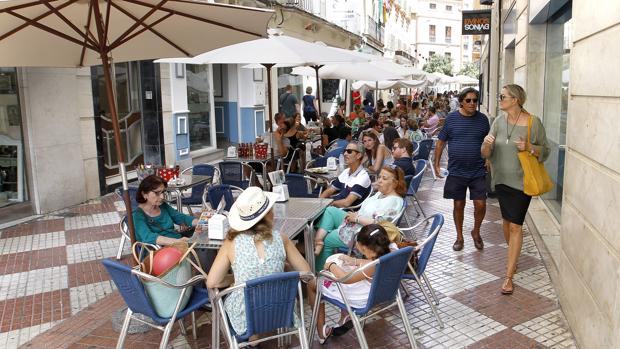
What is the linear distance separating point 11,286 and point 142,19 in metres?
3.00

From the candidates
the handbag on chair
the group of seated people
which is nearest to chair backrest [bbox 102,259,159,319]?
the group of seated people

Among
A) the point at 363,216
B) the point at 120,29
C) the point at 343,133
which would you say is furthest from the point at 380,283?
the point at 343,133

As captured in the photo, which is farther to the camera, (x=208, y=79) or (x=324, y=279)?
(x=208, y=79)

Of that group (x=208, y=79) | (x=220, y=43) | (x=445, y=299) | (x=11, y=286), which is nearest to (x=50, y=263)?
(x=11, y=286)

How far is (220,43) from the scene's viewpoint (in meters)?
4.38

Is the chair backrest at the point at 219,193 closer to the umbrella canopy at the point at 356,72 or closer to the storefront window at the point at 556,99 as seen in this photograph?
the storefront window at the point at 556,99

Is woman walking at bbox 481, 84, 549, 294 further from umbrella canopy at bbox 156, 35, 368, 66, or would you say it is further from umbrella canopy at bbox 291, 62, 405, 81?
umbrella canopy at bbox 291, 62, 405, 81

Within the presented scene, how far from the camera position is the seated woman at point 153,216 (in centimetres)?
414

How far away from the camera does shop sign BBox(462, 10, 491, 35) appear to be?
16188 millimetres

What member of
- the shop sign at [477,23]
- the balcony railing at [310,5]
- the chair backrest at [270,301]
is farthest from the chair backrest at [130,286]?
the shop sign at [477,23]

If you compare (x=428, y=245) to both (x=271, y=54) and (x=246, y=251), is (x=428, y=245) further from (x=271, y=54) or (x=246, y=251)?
(x=271, y=54)

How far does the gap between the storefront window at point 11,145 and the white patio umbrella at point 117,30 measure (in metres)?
3.67

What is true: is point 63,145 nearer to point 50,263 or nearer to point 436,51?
point 50,263

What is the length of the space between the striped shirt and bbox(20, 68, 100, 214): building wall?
18.7ft
